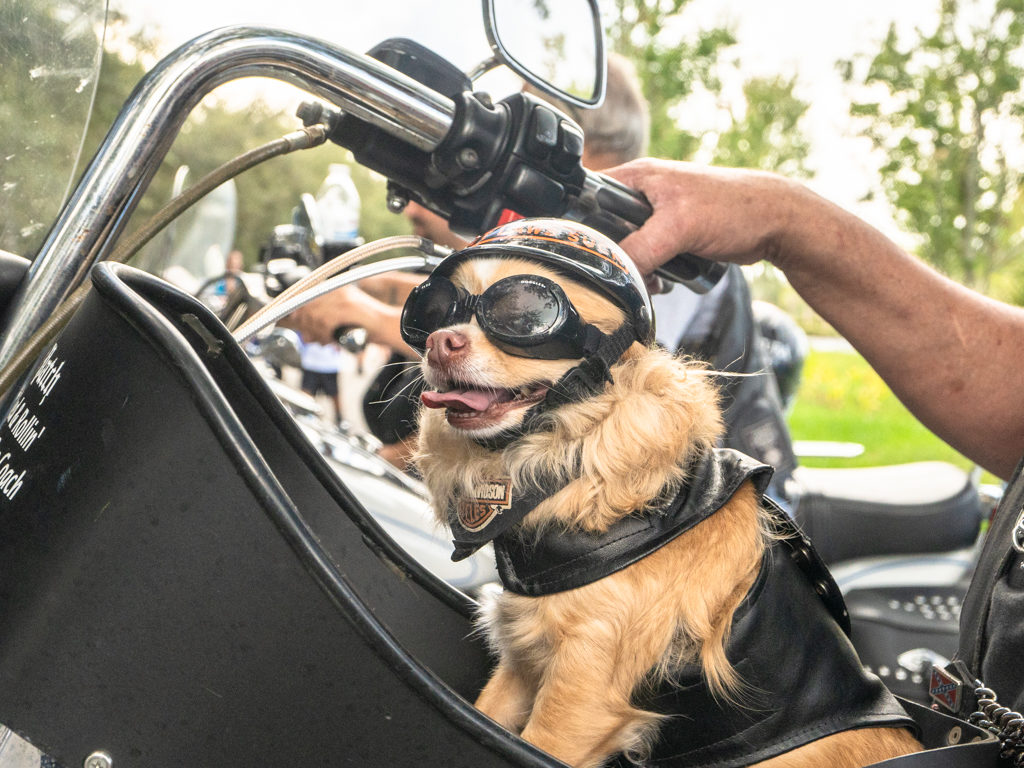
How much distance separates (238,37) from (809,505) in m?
2.36

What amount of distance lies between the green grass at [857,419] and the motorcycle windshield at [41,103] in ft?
31.5

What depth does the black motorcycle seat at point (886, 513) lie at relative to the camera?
280cm

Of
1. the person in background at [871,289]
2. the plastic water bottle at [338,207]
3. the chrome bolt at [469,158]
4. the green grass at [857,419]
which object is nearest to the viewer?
the chrome bolt at [469,158]

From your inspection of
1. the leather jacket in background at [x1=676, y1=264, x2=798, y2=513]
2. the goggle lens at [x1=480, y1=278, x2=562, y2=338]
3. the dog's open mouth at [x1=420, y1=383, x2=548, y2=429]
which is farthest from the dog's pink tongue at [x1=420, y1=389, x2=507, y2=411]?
the leather jacket in background at [x1=676, y1=264, x2=798, y2=513]

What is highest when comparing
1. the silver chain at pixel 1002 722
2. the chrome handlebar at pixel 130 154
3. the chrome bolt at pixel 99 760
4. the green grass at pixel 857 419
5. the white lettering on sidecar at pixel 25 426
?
the chrome handlebar at pixel 130 154

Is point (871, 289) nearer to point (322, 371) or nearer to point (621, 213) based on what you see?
point (621, 213)

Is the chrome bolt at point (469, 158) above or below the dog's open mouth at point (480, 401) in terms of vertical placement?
above

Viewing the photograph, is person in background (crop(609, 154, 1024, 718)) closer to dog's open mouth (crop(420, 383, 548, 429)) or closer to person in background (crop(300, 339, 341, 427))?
dog's open mouth (crop(420, 383, 548, 429))

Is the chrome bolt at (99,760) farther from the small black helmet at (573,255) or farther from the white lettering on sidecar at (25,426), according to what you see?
the small black helmet at (573,255)

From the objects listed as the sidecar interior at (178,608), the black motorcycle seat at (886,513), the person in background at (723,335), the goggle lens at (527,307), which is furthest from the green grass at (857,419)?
the sidecar interior at (178,608)

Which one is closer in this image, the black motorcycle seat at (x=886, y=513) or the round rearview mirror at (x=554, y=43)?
the round rearview mirror at (x=554, y=43)

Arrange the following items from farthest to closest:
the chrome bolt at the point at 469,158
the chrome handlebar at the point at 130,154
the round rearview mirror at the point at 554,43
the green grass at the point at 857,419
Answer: the green grass at the point at 857,419
the round rearview mirror at the point at 554,43
the chrome bolt at the point at 469,158
the chrome handlebar at the point at 130,154

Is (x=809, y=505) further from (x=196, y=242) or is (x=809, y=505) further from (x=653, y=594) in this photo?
(x=196, y=242)

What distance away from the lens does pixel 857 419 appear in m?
13.9
